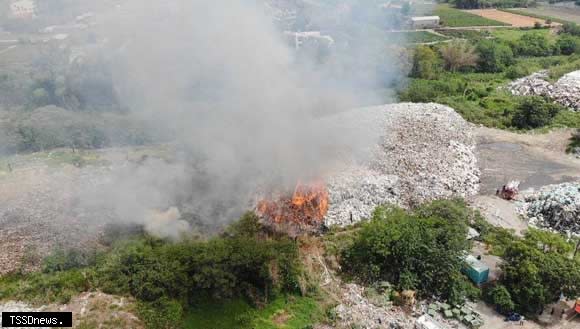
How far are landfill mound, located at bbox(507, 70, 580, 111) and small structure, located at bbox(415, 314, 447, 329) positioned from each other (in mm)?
18098

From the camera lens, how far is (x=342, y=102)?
70.8 feet

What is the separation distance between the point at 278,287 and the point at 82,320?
4581 mm

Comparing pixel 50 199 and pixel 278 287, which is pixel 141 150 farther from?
pixel 278 287

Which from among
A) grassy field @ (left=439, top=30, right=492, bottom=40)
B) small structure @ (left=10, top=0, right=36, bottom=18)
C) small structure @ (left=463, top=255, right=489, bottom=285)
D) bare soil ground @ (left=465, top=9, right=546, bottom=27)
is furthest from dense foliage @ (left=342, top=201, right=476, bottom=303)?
bare soil ground @ (left=465, top=9, right=546, bottom=27)

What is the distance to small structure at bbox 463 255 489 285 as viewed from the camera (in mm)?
12102

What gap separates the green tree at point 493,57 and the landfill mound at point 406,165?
1287 centimetres

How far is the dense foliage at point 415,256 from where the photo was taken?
1177 centimetres

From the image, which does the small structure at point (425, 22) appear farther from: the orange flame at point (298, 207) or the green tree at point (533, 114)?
the orange flame at point (298, 207)

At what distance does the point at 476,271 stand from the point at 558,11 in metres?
51.6

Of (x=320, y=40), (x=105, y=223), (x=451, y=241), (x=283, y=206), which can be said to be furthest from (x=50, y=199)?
(x=320, y=40)

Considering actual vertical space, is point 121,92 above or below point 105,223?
above

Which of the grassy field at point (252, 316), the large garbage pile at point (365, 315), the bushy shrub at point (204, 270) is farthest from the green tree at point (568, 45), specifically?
the grassy field at point (252, 316)

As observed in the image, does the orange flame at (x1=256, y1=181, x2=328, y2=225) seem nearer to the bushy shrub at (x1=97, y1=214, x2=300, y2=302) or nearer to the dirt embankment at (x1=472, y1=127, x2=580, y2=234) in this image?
the bushy shrub at (x1=97, y1=214, x2=300, y2=302)

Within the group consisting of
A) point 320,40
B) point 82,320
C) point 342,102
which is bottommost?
point 82,320
